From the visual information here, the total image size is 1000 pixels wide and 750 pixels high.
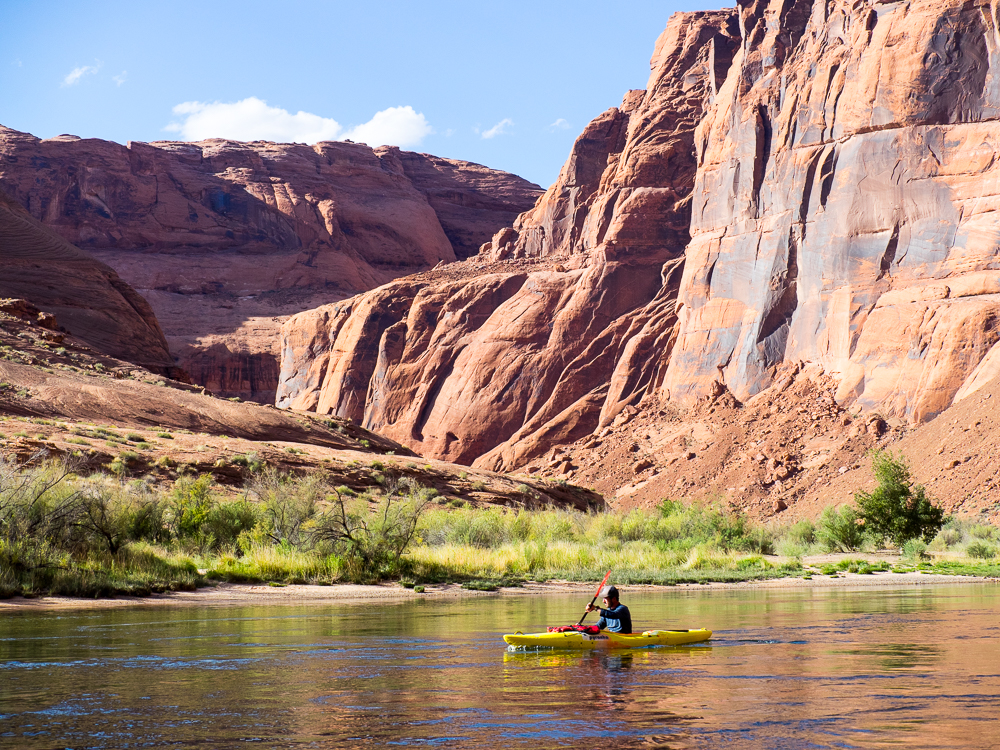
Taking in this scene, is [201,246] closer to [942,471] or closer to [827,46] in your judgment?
[827,46]

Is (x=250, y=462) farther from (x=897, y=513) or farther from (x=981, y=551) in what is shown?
(x=981, y=551)

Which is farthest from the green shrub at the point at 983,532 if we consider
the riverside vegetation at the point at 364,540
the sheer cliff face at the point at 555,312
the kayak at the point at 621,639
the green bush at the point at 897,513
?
the sheer cliff face at the point at 555,312

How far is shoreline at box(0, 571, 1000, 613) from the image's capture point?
22.5 meters

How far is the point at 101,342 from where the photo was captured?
63.3 meters

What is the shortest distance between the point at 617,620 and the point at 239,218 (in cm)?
13349

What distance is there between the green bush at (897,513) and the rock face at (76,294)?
3994 centimetres

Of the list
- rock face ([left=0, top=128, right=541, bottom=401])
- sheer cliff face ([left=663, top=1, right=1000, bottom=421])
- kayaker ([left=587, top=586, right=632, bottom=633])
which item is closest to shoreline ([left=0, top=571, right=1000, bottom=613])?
kayaker ([left=587, top=586, right=632, bottom=633])

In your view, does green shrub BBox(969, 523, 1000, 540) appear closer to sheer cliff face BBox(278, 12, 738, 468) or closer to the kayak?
the kayak

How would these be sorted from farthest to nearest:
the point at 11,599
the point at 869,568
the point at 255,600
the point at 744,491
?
the point at 744,491 < the point at 869,568 < the point at 255,600 < the point at 11,599

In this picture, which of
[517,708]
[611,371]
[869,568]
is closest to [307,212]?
[611,371]

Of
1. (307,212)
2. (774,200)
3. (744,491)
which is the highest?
(307,212)

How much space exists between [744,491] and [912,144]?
20.8 meters

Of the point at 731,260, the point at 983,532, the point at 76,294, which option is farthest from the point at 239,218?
the point at 983,532

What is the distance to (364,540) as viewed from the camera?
2834cm
